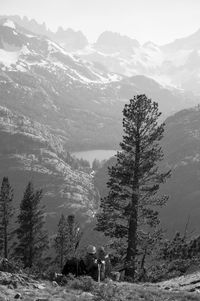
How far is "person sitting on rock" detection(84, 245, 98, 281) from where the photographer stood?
1983cm

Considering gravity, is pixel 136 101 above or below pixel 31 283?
above

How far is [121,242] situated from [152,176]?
233 inches

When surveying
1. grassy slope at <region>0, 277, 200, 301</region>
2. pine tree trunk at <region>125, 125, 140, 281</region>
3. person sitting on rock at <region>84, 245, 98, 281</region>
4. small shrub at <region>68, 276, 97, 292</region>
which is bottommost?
grassy slope at <region>0, 277, 200, 301</region>

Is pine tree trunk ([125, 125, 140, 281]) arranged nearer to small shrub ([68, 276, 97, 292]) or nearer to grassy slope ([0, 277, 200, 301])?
grassy slope ([0, 277, 200, 301])

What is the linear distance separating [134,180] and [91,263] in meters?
12.9

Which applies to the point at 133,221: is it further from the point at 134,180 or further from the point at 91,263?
the point at 91,263

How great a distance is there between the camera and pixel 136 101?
33438 millimetres

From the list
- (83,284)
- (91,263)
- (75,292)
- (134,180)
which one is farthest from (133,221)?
(75,292)

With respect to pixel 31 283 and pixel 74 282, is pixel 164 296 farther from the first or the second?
pixel 31 283

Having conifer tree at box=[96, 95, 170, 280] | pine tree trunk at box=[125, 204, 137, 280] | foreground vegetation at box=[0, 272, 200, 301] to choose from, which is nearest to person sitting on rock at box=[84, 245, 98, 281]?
foreground vegetation at box=[0, 272, 200, 301]

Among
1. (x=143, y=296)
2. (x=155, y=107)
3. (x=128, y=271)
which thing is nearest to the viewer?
(x=143, y=296)

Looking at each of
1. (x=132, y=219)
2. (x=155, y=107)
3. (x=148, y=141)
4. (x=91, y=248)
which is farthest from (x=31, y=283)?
(x=155, y=107)

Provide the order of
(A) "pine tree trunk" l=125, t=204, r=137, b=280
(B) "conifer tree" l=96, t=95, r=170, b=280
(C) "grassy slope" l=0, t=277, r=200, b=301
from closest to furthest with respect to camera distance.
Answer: (C) "grassy slope" l=0, t=277, r=200, b=301 < (A) "pine tree trunk" l=125, t=204, r=137, b=280 < (B) "conifer tree" l=96, t=95, r=170, b=280

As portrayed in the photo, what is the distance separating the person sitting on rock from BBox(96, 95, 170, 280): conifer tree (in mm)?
11535
